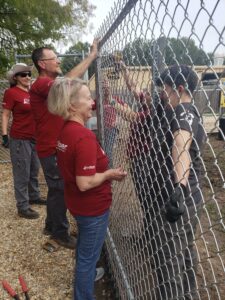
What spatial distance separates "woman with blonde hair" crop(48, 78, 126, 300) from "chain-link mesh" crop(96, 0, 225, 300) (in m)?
0.27

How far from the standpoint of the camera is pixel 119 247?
10.6ft

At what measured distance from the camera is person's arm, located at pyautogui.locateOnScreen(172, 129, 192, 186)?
168cm

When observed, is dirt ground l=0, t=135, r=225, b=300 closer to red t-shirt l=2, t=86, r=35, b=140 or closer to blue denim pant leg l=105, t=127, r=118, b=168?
blue denim pant leg l=105, t=127, r=118, b=168

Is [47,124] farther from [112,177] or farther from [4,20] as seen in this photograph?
[4,20]

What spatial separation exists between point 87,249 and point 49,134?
4.46 feet

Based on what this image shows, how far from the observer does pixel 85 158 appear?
228cm

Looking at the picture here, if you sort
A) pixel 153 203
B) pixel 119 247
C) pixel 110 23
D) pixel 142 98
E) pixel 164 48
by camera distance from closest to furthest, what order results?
pixel 164 48 → pixel 142 98 → pixel 153 203 → pixel 110 23 → pixel 119 247

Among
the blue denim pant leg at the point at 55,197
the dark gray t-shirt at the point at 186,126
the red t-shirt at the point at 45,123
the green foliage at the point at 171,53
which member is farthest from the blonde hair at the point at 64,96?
the blue denim pant leg at the point at 55,197

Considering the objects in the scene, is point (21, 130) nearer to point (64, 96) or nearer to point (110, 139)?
point (110, 139)

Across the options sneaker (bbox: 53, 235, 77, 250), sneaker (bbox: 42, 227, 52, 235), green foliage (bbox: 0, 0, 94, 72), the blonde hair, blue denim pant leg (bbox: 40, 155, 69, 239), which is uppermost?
green foliage (bbox: 0, 0, 94, 72)

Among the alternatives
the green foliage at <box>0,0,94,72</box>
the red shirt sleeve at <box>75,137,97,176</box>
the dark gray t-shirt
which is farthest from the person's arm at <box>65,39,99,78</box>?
the green foliage at <box>0,0,94,72</box>

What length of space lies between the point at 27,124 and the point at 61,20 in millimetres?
10881

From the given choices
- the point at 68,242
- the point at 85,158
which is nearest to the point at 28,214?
the point at 68,242

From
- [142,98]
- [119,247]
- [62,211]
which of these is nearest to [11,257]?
[62,211]
